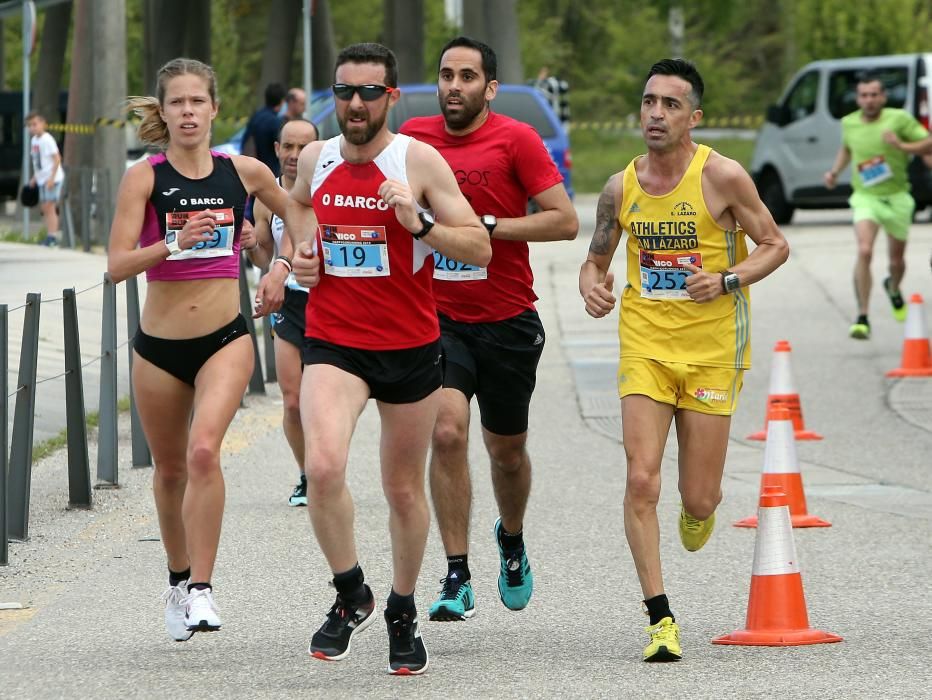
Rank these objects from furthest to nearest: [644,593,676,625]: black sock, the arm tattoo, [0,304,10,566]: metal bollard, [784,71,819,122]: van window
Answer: [784,71,819,122]: van window
[0,304,10,566]: metal bollard
the arm tattoo
[644,593,676,625]: black sock

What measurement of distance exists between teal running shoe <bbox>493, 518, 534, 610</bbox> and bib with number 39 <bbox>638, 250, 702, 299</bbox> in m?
1.12

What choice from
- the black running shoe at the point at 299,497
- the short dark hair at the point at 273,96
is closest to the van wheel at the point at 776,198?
the short dark hair at the point at 273,96

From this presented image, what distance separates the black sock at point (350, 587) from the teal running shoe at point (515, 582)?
1.24 metres

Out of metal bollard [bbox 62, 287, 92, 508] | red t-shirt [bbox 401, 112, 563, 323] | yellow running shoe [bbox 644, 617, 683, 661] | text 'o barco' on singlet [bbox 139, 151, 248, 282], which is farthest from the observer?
metal bollard [bbox 62, 287, 92, 508]

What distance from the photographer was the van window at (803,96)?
1251 inches

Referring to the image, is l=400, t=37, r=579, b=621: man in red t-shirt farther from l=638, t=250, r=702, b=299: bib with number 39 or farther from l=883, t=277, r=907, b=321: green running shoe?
l=883, t=277, r=907, b=321: green running shoe

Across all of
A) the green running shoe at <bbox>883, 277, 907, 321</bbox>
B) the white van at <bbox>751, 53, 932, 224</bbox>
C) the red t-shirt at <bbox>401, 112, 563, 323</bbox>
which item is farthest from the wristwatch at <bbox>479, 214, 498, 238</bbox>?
the white van at <bbox>751, 53, 932, 224</bbox>

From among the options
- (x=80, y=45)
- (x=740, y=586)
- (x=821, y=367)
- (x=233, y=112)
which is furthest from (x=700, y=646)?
(x=233, y=112)

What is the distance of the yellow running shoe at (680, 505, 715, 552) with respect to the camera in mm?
7863

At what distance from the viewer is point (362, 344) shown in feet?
22.1

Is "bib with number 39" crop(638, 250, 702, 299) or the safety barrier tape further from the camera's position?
the safety barrier tape

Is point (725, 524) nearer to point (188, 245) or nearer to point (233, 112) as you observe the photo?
point (188, 245)

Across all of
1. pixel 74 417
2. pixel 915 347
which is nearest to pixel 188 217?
pixel 74 417

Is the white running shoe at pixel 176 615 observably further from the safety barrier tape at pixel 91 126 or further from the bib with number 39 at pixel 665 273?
the safety barrier tape at pixel 91 126
